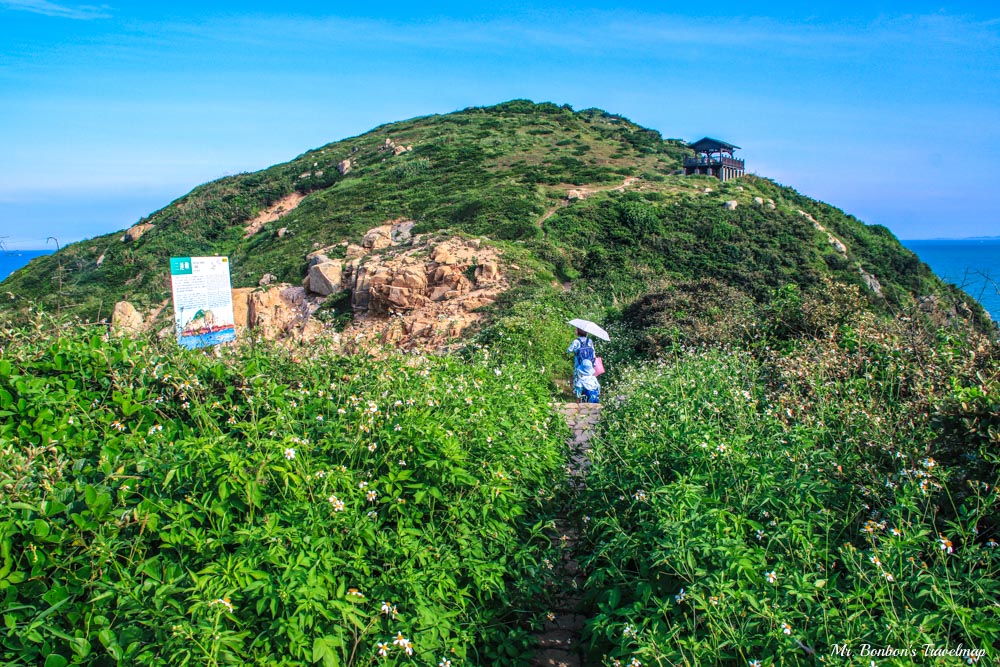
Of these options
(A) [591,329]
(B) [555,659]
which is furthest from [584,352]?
(B) [555,659]

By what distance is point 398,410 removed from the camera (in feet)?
A: 11.9

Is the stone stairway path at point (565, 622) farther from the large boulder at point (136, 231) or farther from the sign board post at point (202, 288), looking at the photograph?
the large boulder at point (136, 231)

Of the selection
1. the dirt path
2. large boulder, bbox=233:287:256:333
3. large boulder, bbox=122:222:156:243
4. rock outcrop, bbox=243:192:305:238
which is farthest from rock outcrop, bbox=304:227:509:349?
large boulder, bbox=122:222:156:243

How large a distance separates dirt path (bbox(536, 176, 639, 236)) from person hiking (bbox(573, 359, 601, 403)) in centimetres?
1607

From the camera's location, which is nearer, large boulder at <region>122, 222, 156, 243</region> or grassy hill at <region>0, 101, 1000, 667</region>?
grassy hill at <region>0, 101, 1000, 667</region>

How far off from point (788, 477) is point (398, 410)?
2.07 m

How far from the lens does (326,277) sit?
21109 millimetres

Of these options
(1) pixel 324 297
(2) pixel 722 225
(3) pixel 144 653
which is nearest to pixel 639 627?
(3) pixel 144 653

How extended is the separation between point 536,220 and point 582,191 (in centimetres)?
569

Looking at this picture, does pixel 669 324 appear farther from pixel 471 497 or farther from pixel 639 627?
pixel 639 627

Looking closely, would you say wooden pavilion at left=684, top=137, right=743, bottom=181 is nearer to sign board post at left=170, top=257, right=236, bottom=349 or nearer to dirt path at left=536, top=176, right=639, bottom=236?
dirt path at left=536, top=176, right=639, bottom=236

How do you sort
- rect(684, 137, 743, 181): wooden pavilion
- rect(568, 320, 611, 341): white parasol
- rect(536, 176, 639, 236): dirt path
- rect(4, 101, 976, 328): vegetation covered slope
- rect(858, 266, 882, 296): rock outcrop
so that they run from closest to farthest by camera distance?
rect(568, 320, 611, 341): white parasol, rect(4, 101, 976, 328): vegetation covered slope, rect(858, 266, 882, 296): rock outcrop, rect(536, 176, 639, 236): dirt path, rect(684, 137, 743, 181): wooden pavilion

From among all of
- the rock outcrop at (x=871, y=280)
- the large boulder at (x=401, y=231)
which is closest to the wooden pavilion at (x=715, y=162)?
the rock outcrop at (x=871, y=280)

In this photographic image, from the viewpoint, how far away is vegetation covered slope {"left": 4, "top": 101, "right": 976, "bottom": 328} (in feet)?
72.7
